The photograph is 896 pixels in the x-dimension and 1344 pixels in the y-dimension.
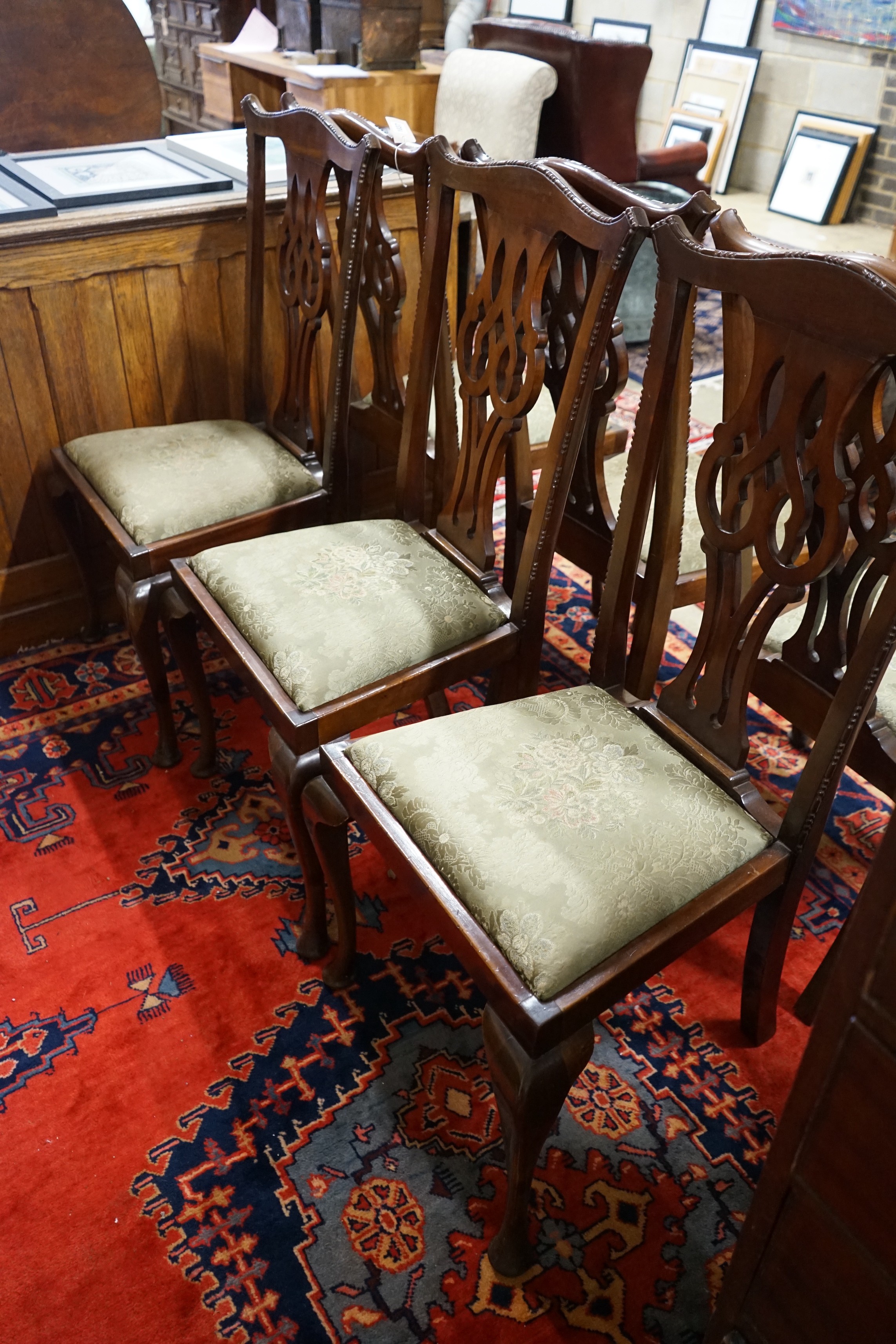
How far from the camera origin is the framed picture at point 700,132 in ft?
17.3

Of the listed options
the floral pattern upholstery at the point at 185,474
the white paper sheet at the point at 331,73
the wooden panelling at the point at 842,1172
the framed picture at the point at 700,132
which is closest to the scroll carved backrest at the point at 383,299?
the floral pattern upholstery at the point at 185,474

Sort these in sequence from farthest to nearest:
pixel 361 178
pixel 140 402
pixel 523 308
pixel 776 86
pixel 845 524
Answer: pixel 776 86
pixel 140 402
pixel 361 178
pixel 523 308
pixel 845 524

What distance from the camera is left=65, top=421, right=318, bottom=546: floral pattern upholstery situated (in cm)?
170

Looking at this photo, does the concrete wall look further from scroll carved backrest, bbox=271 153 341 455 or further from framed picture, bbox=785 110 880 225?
scroll carved backrest, bbox=271 153 341 455

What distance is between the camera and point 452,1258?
1.20 meters

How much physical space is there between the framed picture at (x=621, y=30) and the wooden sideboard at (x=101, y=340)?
14.1ft

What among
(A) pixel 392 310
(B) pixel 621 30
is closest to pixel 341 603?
(A) pixel 392 310

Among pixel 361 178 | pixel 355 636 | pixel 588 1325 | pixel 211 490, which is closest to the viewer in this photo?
pixel 588 1325

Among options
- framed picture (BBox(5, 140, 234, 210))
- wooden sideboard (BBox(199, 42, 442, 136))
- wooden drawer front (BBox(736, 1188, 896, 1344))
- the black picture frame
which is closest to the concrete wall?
the black picture frame

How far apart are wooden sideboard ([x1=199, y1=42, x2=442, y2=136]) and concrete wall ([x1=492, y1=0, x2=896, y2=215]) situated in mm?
1466

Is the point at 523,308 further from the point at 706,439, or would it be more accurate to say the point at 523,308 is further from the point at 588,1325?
the point at 706,439

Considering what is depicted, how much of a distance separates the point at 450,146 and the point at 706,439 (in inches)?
68.4

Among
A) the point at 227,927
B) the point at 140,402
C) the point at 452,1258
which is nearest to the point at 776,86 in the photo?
the point at 140,402

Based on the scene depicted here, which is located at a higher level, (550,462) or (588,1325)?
(550,462)
